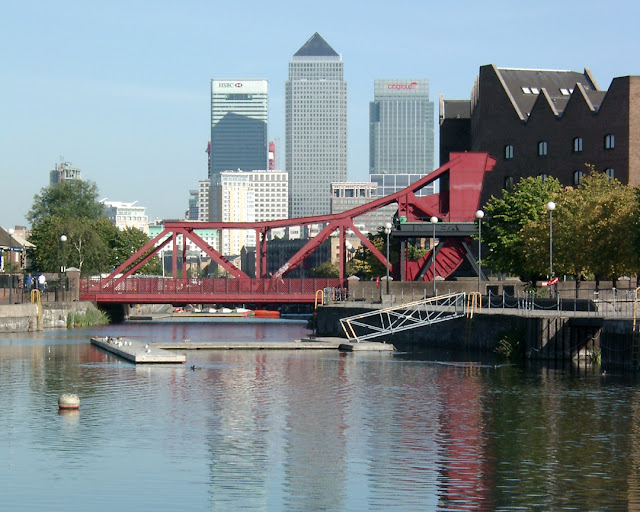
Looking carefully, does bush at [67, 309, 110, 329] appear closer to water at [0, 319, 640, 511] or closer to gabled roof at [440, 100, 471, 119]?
water at [0, 319, 640, 511]

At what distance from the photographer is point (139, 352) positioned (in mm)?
58125

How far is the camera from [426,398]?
43.2 meters

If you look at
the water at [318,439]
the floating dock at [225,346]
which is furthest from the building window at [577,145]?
the water at [318,439]

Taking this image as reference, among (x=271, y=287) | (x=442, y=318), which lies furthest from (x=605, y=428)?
(x=271, y=287)

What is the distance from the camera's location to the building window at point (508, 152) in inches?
4486

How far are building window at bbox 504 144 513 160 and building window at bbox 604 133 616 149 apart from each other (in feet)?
47.1

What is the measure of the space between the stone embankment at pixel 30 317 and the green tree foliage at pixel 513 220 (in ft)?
108

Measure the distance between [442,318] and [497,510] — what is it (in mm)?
41879

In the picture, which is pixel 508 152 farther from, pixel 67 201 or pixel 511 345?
pixel 67 201

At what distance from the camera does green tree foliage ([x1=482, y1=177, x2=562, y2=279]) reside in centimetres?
8344

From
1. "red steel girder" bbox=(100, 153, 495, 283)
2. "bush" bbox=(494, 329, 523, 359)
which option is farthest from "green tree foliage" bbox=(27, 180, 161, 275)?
"bush" bbox=(494, 329, 523, 359)

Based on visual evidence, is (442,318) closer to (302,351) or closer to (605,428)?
(302,351)

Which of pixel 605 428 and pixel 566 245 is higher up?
pixel 566 245

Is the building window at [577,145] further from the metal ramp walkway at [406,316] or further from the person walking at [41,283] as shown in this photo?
the person walking at [41,283]
